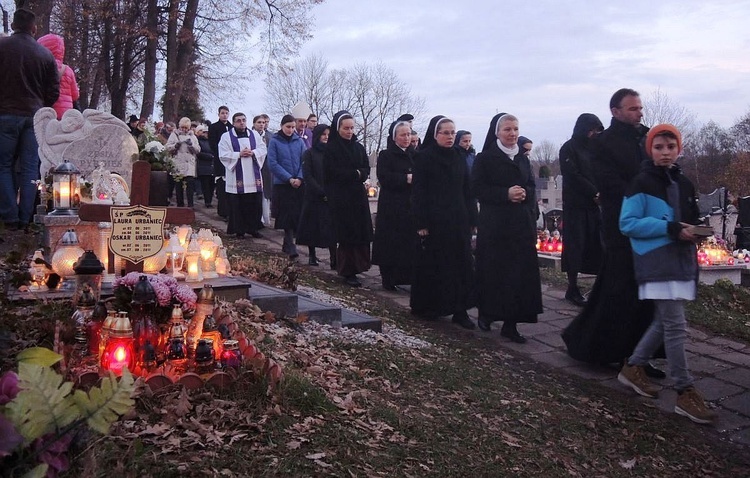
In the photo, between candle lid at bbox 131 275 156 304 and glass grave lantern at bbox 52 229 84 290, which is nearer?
candle lid at bbox 131 275 156 304

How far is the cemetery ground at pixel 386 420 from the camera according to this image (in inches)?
122

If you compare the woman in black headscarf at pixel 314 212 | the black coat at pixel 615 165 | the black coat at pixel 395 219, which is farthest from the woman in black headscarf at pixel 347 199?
the black coat at pixel 615 165

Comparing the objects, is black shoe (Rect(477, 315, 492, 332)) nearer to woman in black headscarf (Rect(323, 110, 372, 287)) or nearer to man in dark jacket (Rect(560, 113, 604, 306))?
man in dark jacket (Rect(560, 113, 604, 306))

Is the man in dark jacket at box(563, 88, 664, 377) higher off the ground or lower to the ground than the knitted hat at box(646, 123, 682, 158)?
lower

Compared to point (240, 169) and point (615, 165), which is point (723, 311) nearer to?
point (615, 165)

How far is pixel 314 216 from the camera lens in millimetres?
10164

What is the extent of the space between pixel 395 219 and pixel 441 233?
1851 mm

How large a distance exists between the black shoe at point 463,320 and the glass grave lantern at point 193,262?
9.09 ft

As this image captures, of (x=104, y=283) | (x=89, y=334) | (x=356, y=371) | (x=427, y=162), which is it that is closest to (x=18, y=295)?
(x=104, y=283)

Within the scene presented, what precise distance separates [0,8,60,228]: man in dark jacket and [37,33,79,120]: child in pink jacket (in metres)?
0.76

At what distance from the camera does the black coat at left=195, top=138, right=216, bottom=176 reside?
48.7 feet

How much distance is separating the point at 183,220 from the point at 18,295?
125 cm

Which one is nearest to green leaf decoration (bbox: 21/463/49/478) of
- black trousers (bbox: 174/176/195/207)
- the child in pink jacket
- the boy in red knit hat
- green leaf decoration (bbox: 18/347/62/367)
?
green leaf decoration (bbox: 18/347/62/367)

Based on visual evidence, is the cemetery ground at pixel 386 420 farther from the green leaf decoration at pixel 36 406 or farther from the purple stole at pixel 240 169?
the purple stole at pixel 240 169
